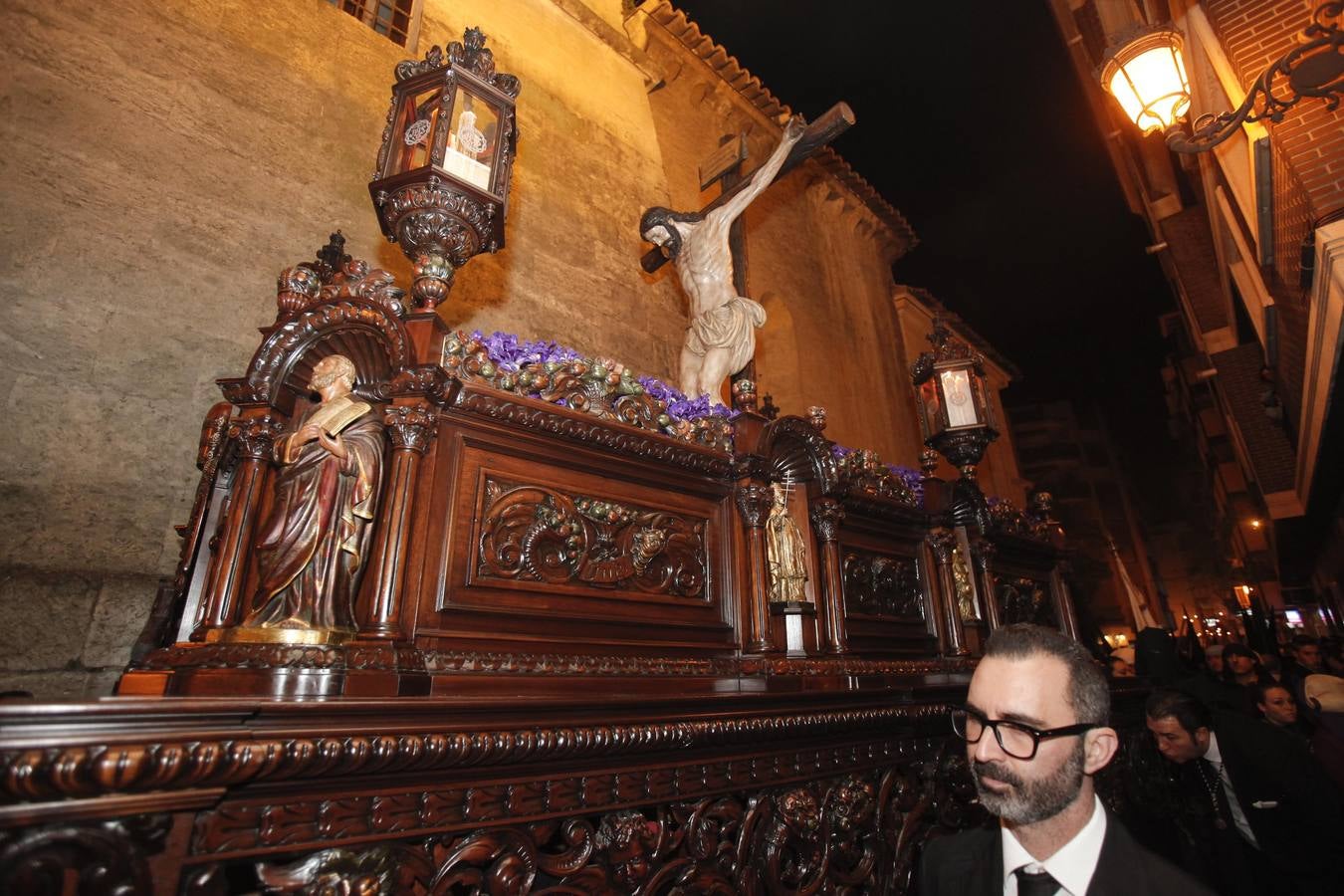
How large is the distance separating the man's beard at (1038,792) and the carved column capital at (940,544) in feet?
11.1

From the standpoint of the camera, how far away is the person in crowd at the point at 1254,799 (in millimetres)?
3283

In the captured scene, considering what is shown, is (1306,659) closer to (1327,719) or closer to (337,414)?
(1327,719)

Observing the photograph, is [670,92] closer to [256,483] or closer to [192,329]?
[192,329]

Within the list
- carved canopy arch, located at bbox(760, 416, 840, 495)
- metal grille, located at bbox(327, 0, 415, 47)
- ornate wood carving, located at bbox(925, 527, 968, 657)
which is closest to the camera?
carved canopy arch, located at bbox(760, 416, 840, 495)

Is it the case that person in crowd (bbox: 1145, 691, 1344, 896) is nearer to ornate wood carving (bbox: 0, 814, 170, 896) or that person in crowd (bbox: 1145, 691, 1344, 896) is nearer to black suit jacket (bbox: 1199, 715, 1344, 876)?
black suit jacket (bbox: 1199, 715, 1344, 876)

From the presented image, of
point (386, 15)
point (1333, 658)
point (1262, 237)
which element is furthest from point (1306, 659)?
point (386, 15)

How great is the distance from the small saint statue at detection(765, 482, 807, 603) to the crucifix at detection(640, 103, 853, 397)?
1.41 meters

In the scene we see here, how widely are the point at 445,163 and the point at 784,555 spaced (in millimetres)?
2577

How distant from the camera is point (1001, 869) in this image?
1873 mm

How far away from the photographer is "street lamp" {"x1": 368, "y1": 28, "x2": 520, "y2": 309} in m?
2.99

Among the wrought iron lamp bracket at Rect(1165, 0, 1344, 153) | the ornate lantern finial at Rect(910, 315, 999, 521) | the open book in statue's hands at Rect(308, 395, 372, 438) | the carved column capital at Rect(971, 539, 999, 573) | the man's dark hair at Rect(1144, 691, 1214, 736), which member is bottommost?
the man's dark hair at Rect(1144, 691, 1214, 736)

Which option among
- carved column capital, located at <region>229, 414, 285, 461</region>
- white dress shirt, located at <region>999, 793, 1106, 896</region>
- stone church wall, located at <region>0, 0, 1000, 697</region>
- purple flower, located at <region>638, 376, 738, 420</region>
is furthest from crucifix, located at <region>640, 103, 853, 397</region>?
white dress shirt, located at <region>999, 793, 1106, 896</region>

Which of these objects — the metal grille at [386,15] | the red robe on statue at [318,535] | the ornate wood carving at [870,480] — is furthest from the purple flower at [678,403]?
the metal grille at [386,15]

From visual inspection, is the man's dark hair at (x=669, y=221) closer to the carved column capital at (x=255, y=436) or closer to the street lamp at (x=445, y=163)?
the street lamp at (x=445, y=163)
